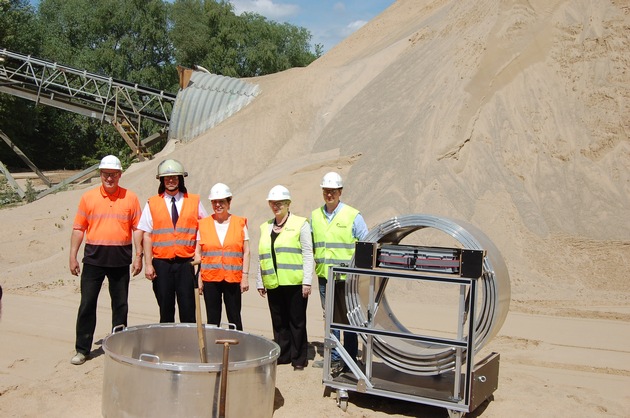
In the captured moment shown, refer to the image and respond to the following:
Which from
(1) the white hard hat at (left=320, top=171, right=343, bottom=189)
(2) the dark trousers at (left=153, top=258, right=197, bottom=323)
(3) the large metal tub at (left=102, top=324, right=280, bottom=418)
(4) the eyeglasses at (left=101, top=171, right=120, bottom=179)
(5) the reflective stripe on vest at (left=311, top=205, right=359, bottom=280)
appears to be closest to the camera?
(3) the large metal tub at (left=102, top=324, right=280, bottom=418)

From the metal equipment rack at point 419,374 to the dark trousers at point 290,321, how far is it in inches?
27.1

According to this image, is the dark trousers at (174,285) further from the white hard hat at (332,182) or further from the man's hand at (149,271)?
the white hard hat at (332,182)

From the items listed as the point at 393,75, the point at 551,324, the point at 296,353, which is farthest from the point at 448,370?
the point at 393,75

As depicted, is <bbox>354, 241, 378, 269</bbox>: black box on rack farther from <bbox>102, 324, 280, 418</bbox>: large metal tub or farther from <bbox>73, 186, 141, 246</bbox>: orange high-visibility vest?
<bbox>73, 186, 141, 246</bbox>: orange high-visibility vest

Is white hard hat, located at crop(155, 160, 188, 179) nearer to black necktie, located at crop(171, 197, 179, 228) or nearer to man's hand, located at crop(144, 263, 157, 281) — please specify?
black necktie, located at crop(171, 197, 179, 228)

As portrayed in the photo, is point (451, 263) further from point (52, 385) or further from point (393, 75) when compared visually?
point (393, 75)

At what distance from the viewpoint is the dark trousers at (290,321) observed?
7.66 meters

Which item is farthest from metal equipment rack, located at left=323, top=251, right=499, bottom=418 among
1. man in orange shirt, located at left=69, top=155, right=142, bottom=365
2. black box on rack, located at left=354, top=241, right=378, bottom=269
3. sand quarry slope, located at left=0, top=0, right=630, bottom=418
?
man in orange shirt, located at left=69, top=155, right=142, bottom=365

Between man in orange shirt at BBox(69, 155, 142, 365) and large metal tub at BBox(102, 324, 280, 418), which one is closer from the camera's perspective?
large metal tub at BBox(102, 324, 280, 418)

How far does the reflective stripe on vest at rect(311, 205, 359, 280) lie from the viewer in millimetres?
7477

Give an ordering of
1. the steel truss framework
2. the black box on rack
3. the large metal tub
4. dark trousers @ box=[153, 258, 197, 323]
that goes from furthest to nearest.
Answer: the steel truss framework
dark trousers @ box=[153, 258, 197, 323]
the black box on rack
the large metal tub

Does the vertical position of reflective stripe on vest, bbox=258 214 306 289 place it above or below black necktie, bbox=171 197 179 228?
below

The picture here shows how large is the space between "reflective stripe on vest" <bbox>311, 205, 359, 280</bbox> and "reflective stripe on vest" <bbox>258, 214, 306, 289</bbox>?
22cm

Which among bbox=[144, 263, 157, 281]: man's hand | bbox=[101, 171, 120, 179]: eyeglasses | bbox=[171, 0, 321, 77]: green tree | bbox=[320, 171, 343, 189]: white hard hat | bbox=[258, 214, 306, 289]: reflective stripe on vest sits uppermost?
bbox=[171, 0, 321, 77]: green tree
